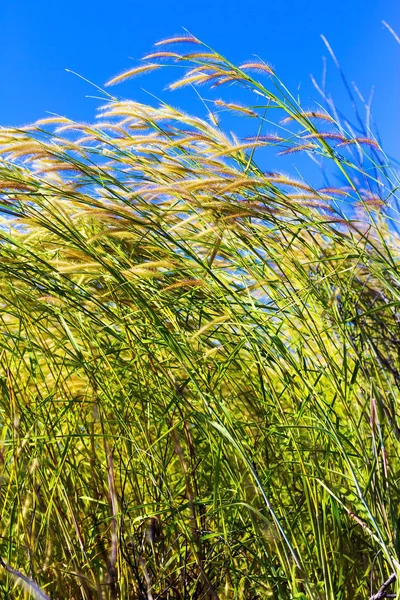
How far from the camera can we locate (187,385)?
1871mm

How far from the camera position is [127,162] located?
7.34 ft

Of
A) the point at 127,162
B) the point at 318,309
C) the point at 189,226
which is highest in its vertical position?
the point at 127,162

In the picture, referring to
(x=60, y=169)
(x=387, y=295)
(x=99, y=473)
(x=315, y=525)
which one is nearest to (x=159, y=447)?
(x=99, y=473)

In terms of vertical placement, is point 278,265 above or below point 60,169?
below

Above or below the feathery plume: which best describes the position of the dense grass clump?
below

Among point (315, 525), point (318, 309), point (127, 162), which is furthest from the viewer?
point (127, 162)

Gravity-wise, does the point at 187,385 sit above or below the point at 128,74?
below

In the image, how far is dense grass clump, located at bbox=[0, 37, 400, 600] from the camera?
1510 mm

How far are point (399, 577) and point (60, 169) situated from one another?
1312 mm

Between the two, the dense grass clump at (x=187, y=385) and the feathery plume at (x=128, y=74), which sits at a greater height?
the feathery plume at (x=128, y=74)

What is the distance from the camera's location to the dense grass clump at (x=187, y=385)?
4.95 ft

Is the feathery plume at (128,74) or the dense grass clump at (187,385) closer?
the dense grass clump at (187,385)

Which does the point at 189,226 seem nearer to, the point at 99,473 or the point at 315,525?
the point at 99,473

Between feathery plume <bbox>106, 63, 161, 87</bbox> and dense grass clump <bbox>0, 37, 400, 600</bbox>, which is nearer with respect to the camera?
dense grass clump <bbox>0, 37, 400, 600</bbox>
